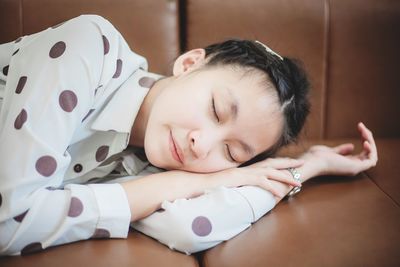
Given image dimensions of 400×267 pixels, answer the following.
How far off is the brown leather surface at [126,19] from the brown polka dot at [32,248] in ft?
2.38

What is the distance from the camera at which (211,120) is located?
3.14ft

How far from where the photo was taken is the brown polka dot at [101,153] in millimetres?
1026

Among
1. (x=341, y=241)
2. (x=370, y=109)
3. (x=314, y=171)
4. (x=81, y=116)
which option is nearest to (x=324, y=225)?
(x=341, y=241)

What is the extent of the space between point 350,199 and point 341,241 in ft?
0.63

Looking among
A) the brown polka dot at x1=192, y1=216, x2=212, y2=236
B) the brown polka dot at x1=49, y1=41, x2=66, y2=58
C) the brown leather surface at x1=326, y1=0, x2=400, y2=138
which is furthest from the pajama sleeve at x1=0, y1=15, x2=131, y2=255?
the brown leather surface at x1=326, y1=0, x2=400, y2=138

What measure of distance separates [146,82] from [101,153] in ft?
0.67

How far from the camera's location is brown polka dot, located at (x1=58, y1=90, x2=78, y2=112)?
0.86 m

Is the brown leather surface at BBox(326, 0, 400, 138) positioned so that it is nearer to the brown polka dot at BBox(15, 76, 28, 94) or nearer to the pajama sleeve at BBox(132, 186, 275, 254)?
the pajama sleeve at BBox(132, 186, 275, 254)

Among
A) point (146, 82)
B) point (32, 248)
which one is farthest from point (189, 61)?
point (32, 248)

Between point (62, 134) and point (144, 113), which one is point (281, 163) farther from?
point (62, 134)

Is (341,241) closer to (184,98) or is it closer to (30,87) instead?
(184,98)

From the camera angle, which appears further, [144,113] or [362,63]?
[362,63]

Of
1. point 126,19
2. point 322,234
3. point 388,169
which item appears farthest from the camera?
point 126,19

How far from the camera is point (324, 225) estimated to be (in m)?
0.95
